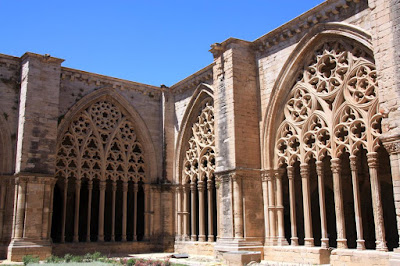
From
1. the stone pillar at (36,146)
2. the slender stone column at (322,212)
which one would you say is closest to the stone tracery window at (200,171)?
the slender stone column at (322,212)

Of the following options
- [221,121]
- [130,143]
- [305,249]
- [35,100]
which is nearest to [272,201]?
[305,249]

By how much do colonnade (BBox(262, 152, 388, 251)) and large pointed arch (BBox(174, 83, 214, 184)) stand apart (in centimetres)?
430

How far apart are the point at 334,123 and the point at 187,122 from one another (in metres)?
6.49

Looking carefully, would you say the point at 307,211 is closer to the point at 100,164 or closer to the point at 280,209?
the point at 280,209

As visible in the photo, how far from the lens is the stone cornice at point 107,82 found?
1518 centimetres

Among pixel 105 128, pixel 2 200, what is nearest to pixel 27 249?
pixel 2 200

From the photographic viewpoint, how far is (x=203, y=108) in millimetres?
15414

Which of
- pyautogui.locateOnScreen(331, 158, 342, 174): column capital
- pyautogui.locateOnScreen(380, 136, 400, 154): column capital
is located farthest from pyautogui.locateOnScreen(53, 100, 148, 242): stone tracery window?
pyautogui.locateOnScreen(380, 136, 400, 154): column capital

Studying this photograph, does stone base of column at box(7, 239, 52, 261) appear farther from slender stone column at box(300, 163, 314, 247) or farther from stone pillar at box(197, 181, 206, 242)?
slender stone column at box(300, 163, 314, 247)

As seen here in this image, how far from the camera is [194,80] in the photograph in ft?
51.4

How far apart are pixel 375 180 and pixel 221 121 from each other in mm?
4776

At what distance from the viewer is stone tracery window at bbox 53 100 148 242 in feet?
48.5

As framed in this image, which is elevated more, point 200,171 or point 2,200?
point 200,171

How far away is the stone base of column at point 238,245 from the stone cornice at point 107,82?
272 inches
